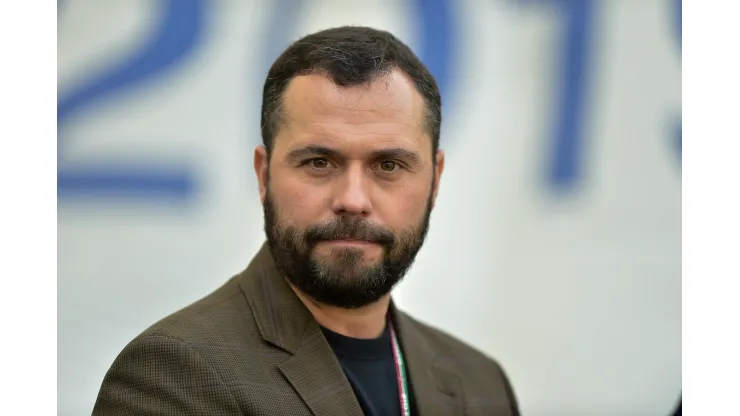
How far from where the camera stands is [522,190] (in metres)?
3.71

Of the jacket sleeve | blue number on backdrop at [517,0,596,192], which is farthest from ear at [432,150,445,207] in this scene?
blue number on backdrop at [517,0,596,192]

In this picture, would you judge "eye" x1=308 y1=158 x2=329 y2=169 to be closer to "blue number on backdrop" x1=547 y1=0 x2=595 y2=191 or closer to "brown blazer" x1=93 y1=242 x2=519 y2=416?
"brown blazer" x1=93 y1=242 x2=519 y2=416

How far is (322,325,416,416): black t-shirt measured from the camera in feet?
7.09

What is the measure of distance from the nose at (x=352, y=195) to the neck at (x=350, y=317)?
1.12 feet

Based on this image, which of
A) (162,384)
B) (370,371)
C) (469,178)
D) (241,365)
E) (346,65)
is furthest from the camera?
(469,178)

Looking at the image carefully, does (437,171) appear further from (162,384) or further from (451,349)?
(162,384)

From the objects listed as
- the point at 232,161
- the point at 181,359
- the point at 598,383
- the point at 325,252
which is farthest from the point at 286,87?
the point at 598,383

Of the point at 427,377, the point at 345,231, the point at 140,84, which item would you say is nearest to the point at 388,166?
the point at 345,231

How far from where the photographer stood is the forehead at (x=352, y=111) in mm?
2084

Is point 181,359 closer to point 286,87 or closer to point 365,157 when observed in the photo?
point 365,157

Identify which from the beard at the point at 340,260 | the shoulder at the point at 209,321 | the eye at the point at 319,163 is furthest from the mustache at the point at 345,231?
the shoulder at the point at 209,321

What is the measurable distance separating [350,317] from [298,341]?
266 millimetres

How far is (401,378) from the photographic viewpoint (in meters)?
2.31

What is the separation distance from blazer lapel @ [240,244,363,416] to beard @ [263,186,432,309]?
2.2 inches
